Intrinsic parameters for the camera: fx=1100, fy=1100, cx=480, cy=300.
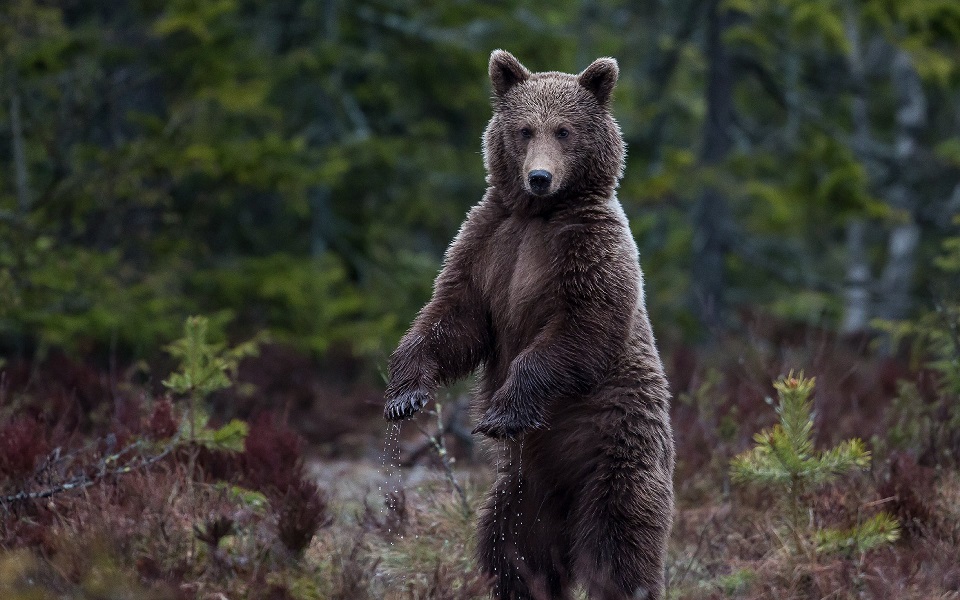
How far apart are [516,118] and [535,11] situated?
414 inches

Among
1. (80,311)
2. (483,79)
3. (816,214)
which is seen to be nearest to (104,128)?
(80,311)

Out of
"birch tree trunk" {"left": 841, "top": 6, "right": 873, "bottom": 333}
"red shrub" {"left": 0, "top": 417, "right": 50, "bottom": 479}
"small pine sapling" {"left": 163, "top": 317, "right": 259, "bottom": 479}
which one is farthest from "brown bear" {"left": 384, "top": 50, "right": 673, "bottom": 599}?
"birch tree trunk" {"left": 841, "top": 6, "right": 873, "bottom": 333}

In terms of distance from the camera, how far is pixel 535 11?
1483cm

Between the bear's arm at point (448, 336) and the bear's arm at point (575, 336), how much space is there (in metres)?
0.34

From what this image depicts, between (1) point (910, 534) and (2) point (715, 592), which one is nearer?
(2) point (715, 592)

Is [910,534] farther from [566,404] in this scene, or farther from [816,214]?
[816,214]

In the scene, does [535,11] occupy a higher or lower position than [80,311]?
higher

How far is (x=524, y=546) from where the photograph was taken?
4.64 meters

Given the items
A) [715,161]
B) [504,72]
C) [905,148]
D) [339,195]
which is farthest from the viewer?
[905,148]

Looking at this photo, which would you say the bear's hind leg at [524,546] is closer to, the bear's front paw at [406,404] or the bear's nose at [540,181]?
the bear's front paw at [406,404]

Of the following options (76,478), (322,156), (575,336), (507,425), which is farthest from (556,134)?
(322,156)

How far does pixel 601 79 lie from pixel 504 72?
44 centimetres

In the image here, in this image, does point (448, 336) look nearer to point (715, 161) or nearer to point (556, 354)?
point (556, 354)

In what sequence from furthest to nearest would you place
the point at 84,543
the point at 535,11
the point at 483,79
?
the point at 535,11 < the point at 483,79 < the point at 84,543
